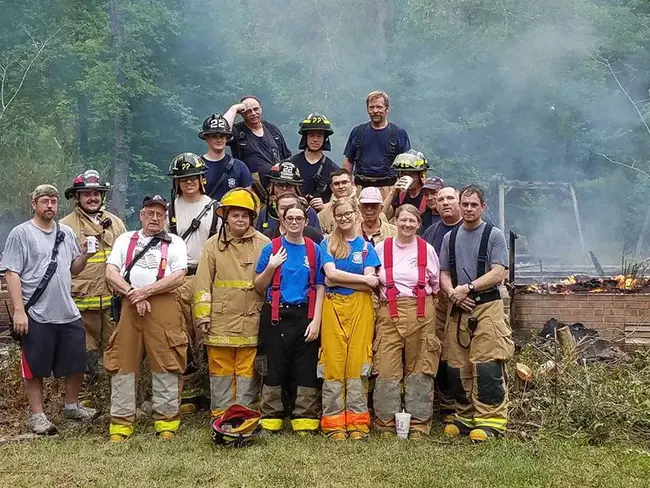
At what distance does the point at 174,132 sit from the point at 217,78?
8.28 feet

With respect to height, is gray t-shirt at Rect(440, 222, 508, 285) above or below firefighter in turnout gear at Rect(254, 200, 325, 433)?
above

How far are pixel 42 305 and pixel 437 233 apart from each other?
350cm

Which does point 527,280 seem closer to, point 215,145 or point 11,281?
point 215,145

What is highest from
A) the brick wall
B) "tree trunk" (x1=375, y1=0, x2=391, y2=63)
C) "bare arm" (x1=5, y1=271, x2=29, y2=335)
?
"tree trunk" (x1=375, y1=0, x2=391, y2=63)

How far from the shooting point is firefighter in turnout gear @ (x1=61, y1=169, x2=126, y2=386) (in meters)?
6.74

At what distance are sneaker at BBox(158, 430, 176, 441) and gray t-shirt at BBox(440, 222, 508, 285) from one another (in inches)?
Result: 103

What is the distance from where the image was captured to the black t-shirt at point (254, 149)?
7.42m

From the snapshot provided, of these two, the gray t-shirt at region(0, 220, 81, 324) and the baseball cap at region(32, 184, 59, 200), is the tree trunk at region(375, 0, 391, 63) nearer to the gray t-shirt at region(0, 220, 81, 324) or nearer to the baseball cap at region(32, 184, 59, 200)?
the baseball cap at region(32, 184, 59, 200)

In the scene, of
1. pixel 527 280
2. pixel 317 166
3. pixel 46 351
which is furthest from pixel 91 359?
pixel 527 280

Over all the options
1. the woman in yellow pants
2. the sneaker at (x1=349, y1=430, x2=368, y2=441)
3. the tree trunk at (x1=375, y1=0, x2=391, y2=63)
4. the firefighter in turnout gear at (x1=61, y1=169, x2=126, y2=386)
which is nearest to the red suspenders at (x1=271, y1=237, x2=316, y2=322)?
the woman in yellow pants

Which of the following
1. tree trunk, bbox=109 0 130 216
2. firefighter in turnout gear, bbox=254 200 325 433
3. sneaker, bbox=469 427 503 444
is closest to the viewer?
sneaker, bbox=469 427 503 444

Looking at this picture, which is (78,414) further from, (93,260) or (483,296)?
(483,296)

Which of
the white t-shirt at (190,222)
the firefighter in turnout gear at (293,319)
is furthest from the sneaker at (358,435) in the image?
the white t-shirt at (190,222)

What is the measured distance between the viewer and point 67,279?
6148 mm
